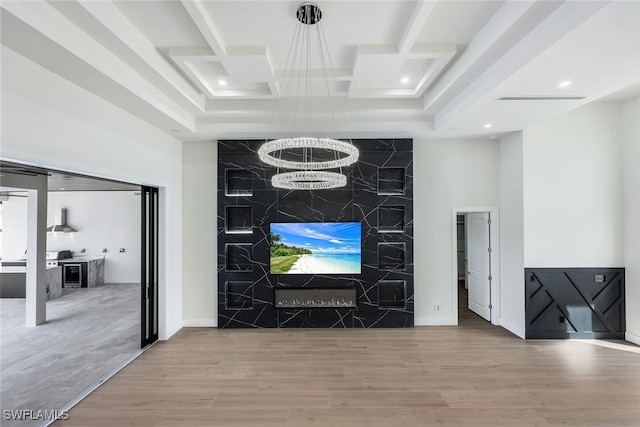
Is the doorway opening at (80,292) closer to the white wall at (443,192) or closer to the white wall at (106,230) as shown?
the white wall at (106,230)

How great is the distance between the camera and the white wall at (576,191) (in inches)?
179

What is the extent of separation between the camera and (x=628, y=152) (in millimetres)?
4465

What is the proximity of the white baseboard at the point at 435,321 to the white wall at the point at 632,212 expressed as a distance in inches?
95.5

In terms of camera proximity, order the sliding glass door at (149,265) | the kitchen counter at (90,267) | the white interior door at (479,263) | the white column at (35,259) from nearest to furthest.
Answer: the sliding glass door at (149,265)
the white column at (35,259)
the white interior door at (479,263)
the kitchen counter at (90,267)

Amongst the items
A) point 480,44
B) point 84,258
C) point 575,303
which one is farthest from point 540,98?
point 84,258

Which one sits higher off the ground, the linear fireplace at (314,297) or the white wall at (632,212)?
the white wall at (632,212)

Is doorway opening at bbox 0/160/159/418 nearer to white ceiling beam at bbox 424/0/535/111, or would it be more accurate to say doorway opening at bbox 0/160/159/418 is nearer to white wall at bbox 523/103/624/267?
white ceiling beam at bbox 424/0/535/111

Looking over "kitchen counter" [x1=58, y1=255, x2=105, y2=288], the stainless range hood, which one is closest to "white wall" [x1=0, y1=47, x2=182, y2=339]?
"kitchen counter" [x1=58, y1=255, x2=105, y2=288]

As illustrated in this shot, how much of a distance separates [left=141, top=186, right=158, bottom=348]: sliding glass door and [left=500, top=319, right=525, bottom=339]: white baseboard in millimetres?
5691

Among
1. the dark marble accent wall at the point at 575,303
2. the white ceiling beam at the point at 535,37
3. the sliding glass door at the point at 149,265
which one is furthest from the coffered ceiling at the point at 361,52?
the dark marble accent wall at the point at 575,303

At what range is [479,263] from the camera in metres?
5.79

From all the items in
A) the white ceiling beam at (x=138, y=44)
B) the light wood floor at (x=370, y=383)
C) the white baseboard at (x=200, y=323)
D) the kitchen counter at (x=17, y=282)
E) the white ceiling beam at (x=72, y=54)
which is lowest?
the light wood floor at (x=370, y=383)

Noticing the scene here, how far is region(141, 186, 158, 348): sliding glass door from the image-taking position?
4.45m

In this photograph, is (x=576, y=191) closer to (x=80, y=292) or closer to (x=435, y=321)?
(x=435, y=321)
